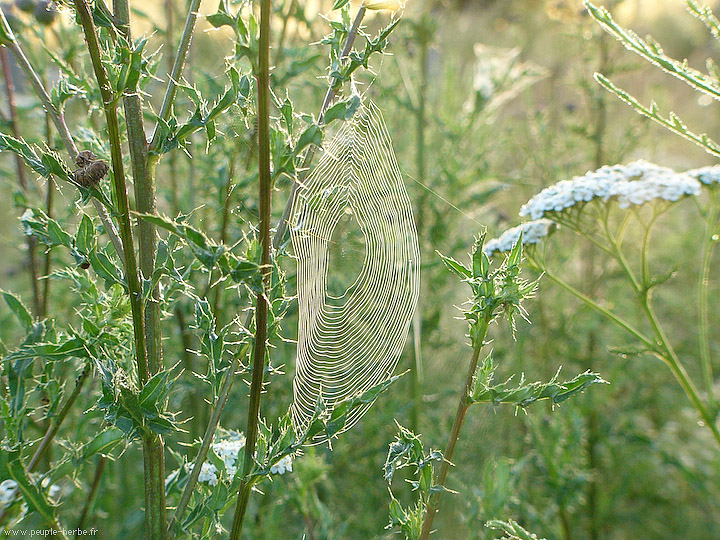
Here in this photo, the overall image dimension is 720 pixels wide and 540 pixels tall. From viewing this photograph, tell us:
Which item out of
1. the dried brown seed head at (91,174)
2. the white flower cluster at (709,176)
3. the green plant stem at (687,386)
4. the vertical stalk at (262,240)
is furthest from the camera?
the white flower cluster at (709,176)

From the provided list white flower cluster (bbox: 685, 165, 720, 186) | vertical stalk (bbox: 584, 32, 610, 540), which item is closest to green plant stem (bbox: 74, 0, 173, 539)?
white flower cluster (bbox: 685, 165, 720, 186)

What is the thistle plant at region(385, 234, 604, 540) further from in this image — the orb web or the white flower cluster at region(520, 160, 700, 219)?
the white flower cluster at region(520, 160, 700, 219)

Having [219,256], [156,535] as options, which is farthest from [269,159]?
[156,535]

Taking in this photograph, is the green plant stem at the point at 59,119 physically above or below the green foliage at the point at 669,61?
below

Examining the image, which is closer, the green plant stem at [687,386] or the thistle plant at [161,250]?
the thistle plant at [161,250]

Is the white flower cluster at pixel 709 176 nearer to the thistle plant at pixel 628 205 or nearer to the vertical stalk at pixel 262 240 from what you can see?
the thistle plant at pixel 628 205

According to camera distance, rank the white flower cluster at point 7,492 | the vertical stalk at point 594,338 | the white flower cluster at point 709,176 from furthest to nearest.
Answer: the vertical stalk at point 594,338 → the white flower cluster at point 709,176 → the white flower cluster at point 7,492

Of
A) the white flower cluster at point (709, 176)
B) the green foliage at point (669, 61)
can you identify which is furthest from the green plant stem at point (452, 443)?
the white flower cluster at point (709, 176)
